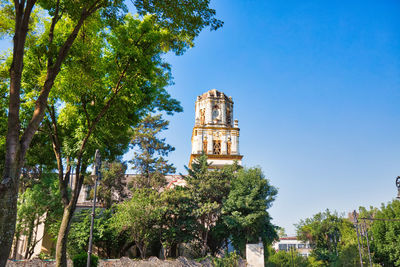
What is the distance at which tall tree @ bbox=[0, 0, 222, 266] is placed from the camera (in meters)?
6.73

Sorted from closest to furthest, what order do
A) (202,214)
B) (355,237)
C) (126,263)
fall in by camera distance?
(126,263)
(202,214)
(355,237)

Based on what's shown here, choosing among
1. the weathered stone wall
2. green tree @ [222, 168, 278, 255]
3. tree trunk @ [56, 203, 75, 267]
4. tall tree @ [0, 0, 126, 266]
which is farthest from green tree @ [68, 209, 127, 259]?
tall tree @ [0, 0, 126, 266]

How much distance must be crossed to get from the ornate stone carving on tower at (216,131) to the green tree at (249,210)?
891 cm

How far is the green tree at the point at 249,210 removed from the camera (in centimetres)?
2303

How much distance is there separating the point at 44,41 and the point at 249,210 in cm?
1826

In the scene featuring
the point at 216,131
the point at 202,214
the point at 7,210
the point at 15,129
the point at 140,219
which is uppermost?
the point at 216,131

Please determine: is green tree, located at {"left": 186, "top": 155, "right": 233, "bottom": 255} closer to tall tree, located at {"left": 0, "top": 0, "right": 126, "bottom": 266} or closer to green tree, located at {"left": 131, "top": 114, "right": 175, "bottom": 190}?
green tree, located at {"left": 131, "top": 114, "right": 175, "bottom": 190}

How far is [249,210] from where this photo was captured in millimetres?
23703

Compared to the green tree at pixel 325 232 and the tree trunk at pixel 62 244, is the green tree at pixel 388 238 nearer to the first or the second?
the green tree at pixel 325 232

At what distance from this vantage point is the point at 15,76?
7.23 m

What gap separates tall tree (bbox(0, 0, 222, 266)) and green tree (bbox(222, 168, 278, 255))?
1532 cm

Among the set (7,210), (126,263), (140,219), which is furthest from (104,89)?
(140,219)

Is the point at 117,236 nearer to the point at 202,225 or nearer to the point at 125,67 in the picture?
the point at 202,225

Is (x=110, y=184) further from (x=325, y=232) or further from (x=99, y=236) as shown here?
(x=325, y=232)
